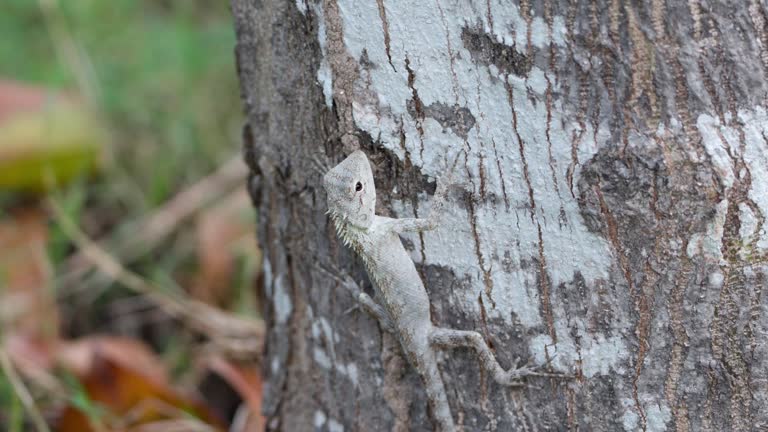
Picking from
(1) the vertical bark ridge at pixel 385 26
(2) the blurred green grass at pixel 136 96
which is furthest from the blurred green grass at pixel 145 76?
(1) the vertical bark ridge at pixel 385 26

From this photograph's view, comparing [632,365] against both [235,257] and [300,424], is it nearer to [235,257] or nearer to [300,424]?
[300,424]

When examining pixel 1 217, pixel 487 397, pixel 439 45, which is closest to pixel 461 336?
pixel 487 397

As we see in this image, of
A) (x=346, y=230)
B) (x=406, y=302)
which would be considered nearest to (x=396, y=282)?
(x=406, y=302)

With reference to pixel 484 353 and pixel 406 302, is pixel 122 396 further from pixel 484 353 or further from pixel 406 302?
pixel 484 353

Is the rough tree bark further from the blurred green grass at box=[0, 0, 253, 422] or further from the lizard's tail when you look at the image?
the blurred green grass at box=[0, 0, 253, 422]

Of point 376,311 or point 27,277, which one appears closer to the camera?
point 376,311

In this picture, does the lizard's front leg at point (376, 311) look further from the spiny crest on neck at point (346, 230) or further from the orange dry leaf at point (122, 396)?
the orange dry leaf at point (122, 396)
